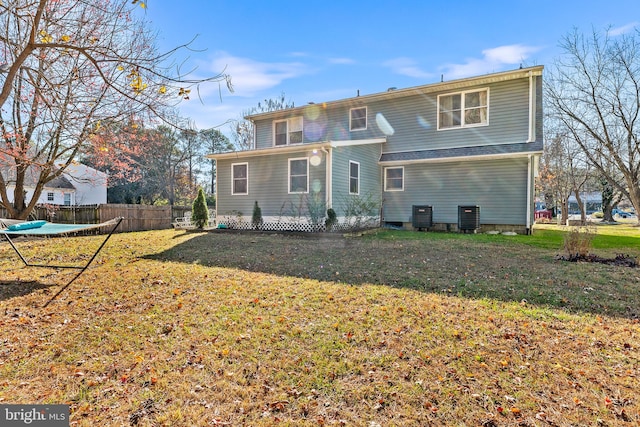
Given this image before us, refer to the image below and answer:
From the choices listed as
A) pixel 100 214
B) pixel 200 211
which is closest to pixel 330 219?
pixel 200 211

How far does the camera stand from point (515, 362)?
9.59 feet

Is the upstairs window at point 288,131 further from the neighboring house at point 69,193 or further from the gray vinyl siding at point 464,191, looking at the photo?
the neighboring house at point 69,193

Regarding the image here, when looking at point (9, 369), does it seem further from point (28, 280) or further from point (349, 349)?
point (28, 280)

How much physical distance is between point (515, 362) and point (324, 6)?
28.3ft

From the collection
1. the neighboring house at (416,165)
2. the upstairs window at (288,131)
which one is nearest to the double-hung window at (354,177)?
the neighboring house at (416,165)

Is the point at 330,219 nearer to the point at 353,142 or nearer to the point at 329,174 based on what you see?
the point at 329,174

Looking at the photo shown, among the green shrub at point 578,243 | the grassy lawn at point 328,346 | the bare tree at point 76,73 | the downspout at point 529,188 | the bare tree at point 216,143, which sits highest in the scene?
the bare tree at point 216,143

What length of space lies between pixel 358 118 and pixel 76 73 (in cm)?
1275

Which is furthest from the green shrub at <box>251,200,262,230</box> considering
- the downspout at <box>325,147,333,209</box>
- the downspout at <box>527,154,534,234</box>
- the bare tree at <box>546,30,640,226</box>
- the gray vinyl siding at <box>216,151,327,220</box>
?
the bare tree at <box>546,30,640,226</box>

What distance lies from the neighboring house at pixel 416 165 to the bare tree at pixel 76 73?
20.9ft

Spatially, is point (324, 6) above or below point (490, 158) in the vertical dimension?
above

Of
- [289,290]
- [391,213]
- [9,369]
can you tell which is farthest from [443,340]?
[391,213]

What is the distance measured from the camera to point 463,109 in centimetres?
1362

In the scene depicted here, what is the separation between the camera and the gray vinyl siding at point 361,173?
12.3 m
